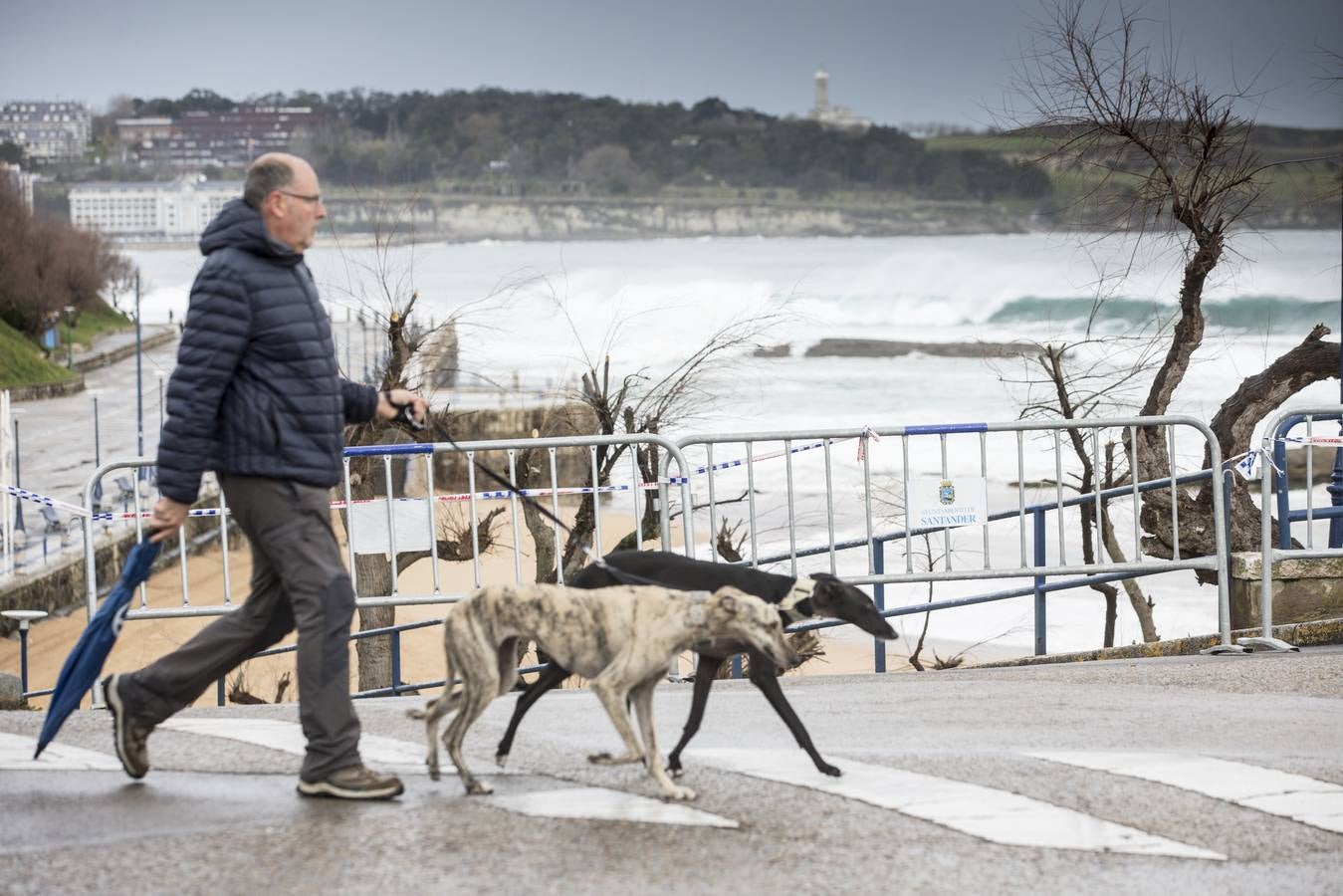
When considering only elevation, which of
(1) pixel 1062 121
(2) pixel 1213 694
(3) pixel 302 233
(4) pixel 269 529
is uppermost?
(1) pixel 1062 121

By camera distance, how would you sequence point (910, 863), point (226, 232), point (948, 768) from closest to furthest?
point (910, 863)
point (226, 232)
point (948, 768)

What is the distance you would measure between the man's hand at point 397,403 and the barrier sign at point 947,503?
4.16 m

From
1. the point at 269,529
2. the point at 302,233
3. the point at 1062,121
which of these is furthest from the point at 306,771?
the point at 1062,121

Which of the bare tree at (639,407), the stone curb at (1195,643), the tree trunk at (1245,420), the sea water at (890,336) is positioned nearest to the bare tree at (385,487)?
the sea water at (890,336)

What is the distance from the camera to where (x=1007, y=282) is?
98.0 meters

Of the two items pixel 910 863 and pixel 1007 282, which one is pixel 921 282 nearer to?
pixel 1007 282

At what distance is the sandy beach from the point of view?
66.4 ft

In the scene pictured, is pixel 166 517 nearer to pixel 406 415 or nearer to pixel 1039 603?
pixel 406 415

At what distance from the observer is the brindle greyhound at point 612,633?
557 cm

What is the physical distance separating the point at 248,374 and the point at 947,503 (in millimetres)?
5102

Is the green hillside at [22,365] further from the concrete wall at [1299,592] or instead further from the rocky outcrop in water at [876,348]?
the concrete wall at [1299,592]

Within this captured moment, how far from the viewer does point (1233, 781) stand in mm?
6289

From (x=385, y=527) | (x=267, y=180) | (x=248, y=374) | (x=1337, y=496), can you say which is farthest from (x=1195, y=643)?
(x=267, y=180)

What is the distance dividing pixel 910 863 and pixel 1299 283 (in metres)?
94.6
